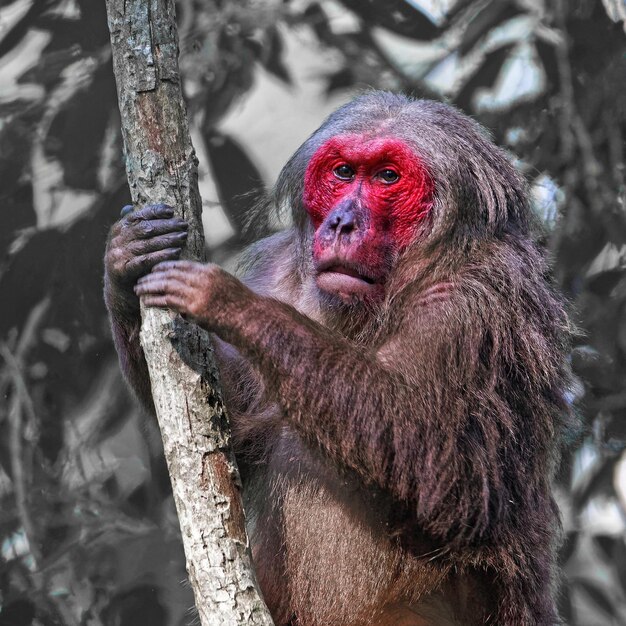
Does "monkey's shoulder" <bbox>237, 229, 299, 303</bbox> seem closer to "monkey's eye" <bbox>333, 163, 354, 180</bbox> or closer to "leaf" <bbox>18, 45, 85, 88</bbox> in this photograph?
"monkey's eye" <bbox>333, 163, 354, 180</bbox>

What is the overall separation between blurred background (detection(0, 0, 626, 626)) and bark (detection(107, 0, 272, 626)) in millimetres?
3484

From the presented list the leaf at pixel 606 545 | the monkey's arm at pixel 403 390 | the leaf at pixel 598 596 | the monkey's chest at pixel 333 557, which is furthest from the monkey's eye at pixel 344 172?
the leaf at pixel 598 596

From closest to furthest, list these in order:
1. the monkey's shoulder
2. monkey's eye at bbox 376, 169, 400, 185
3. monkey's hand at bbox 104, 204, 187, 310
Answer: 1. monkey's hand at bbox 104, 204, 187, 310
2. monkey's eye at bbox 376, 169, 400, 185
3. the monkey's shoulder

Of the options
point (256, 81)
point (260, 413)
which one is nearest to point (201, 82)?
point (256, 81)

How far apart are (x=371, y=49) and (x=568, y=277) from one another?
92.5 inches

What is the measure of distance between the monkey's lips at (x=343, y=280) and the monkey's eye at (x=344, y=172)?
0.55 m

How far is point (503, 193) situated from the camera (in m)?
5.35

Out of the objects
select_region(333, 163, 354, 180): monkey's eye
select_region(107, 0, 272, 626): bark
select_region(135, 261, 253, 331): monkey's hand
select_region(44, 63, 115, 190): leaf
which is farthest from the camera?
select_region(44, 63, 115, 190): leaf

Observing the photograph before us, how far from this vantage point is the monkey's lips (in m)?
5.02

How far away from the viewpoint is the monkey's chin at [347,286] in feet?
16.5

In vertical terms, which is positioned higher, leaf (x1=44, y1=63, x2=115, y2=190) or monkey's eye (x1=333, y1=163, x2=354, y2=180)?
monkey's eye (x1=333, y1=163, x2=354, y2=180)

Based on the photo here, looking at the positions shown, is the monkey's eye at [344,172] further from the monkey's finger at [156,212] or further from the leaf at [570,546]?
the leaf at [570,546]

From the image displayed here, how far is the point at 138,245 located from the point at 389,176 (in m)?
1.28

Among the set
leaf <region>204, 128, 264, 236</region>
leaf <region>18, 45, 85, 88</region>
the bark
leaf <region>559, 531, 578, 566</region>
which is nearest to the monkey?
the bark
